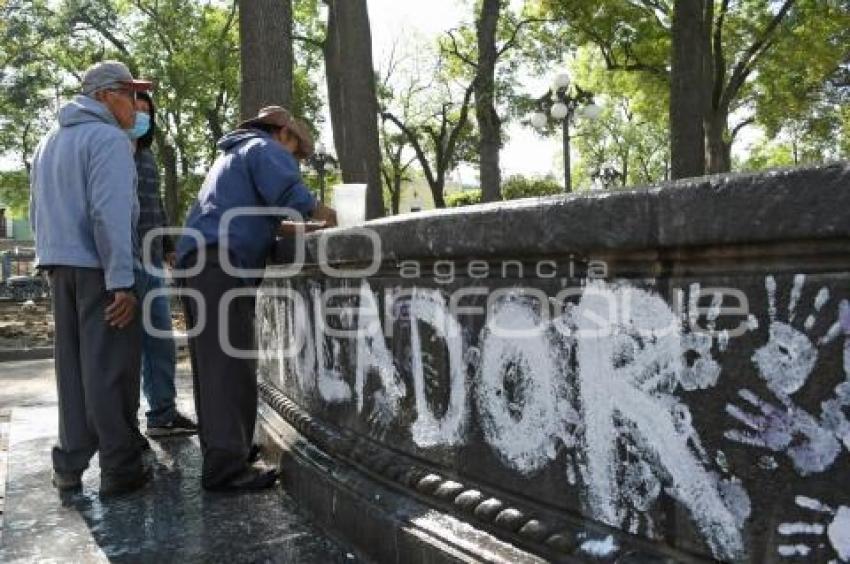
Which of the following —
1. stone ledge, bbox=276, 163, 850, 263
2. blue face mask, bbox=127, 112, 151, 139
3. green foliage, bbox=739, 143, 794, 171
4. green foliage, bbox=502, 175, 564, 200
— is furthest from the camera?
green foliage, bbox=739, 143, 794, 171

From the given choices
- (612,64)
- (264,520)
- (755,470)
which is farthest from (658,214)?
(612,64)

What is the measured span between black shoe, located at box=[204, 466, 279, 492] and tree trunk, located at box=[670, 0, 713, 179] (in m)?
9.06

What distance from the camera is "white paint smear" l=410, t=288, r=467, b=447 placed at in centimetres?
242

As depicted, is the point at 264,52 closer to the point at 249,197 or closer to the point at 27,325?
the point at 249,197

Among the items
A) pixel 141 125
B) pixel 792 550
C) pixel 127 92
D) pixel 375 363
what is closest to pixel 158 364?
pixel 141 125

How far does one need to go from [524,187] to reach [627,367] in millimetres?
34567

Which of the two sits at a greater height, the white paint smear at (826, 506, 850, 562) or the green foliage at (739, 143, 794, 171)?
the green foliage at (739, 143, 794, 171)

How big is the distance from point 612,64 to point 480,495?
20252mm

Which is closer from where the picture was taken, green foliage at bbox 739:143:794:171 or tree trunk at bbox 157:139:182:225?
tree trunk at bbox 157:139:182:225

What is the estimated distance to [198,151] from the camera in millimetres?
29000

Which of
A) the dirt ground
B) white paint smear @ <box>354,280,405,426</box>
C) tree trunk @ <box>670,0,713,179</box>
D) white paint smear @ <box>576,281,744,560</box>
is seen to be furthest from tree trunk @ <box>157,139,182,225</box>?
white paint smear @ <box>576,281,744,560</box>

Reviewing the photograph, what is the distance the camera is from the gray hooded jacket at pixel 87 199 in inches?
138

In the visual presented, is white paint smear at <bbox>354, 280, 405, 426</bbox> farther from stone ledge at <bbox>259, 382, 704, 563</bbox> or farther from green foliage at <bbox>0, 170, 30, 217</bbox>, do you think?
green foliage at <bbox>0, 170, 30, 217</bbox>

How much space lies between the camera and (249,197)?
3459 millimetres
